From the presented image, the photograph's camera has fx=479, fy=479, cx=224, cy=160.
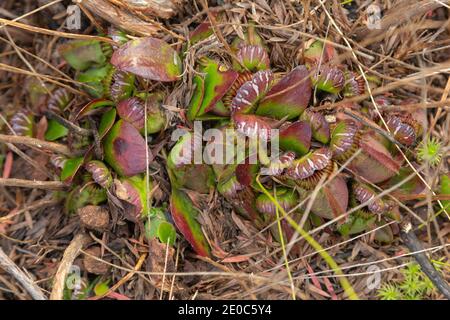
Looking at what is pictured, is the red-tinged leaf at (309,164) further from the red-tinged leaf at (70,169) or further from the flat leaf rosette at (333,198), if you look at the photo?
the red-tinged leaf at (70,169)

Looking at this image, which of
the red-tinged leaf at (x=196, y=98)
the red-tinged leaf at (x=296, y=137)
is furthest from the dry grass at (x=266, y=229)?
the red-tinged leaf at (x=296, y=137)

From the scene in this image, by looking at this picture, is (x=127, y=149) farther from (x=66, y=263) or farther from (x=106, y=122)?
(x=66, y=263)

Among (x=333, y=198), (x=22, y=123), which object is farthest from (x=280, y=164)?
(x=22, y=123)

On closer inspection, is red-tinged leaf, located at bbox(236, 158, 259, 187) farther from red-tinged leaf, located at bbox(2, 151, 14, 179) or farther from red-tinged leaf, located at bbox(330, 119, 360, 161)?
red-tinged leaf, located at bbox(2, 151, 14, 179)

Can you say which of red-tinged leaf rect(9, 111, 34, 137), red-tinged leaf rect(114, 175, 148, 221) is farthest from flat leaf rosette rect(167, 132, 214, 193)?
red-tinged leaf rect(9, 111, 34, 137)
